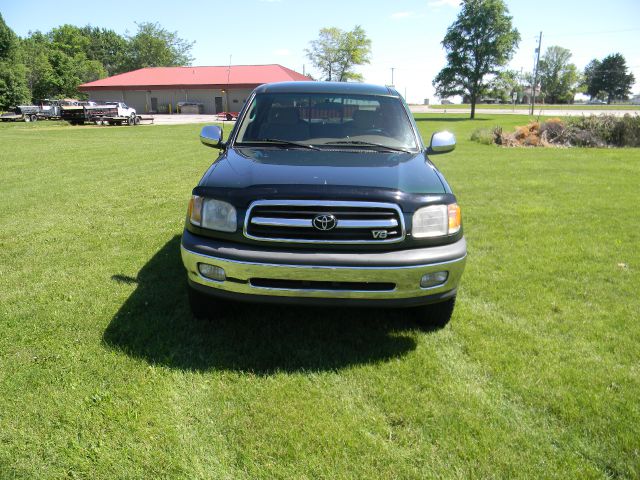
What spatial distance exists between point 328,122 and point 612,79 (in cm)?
12195

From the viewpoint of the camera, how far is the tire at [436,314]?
3375mm

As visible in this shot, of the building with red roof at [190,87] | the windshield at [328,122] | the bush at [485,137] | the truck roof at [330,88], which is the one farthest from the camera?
the building with red roof at [190,87]

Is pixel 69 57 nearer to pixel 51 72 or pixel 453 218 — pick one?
pixel 51 72

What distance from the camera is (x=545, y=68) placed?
356 ft

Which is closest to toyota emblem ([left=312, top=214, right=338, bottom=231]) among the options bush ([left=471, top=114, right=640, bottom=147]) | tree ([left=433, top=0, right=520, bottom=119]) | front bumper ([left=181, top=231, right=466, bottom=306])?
front bumper ([left=181, top=231, right=466, bottom=306])

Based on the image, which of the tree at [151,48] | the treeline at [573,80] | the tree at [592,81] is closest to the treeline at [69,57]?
the tree at [151,48]

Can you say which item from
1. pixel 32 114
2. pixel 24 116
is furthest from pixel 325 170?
pixel 24 116

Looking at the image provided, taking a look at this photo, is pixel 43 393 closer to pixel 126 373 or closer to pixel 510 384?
pixel 126 373

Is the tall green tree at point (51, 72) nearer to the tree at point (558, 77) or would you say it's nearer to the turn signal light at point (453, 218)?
the turn signal light at point (453, 218)

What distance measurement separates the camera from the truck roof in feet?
14.6

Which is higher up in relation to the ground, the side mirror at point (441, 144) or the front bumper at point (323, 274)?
the side mirror at point (441, 144)

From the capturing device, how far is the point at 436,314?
11.3 feet

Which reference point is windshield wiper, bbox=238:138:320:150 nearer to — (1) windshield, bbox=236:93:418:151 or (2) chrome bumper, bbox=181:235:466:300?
(1) windshield, bbox=236:93:418:151

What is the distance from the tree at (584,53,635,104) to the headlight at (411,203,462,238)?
122 metres
